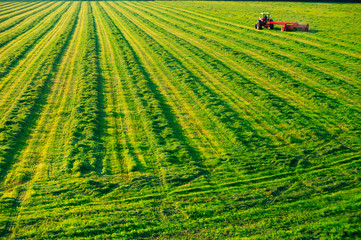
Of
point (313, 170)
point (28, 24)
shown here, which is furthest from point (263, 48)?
point (28, 24)

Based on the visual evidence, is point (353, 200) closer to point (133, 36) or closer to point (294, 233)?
point (294, 233)

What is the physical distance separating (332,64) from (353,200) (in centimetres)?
1244

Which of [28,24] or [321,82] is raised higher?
[28,24]

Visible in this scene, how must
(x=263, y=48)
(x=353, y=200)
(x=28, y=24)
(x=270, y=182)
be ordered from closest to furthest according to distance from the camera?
(x=353, y=200) → (x=270, y=182) → (x=263, y=48) → (x=28, y=24)

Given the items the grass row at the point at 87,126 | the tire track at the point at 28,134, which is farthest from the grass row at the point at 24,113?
the grass row at the point at 87,126

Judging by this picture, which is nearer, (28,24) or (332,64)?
(332,64)

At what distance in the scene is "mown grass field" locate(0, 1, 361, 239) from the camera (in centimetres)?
632

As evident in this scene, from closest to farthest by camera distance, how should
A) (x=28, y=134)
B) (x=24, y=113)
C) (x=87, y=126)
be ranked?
(x=28, y=134), (x=87, y=126), (x=24, y=113)

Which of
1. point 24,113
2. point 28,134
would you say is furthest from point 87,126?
point 24,113

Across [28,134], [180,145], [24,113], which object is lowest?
[180,145]

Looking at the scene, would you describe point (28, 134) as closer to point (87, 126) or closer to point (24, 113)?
point (24, 113)

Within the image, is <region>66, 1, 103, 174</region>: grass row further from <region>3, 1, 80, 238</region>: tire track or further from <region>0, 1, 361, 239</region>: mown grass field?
<region>3, 1, 80, 238</region>: tire track

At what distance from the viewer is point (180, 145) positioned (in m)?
9.20

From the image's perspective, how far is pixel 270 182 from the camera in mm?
7520
